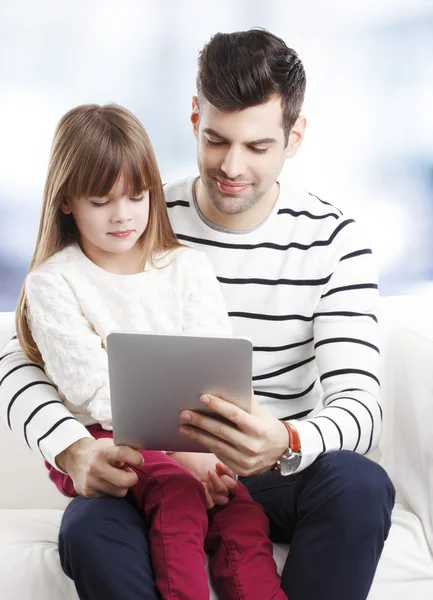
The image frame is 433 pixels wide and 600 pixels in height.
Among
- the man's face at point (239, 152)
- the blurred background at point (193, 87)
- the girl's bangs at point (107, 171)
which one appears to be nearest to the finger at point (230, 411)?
the girl's bangs at point (107, 171)

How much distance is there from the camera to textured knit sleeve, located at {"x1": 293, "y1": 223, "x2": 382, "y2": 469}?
4.79 ft

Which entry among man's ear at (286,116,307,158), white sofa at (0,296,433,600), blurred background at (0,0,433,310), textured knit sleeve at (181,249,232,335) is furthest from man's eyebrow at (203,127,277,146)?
blurred background at (0,0,433,310)

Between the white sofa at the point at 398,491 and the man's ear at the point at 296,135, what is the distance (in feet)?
1.69

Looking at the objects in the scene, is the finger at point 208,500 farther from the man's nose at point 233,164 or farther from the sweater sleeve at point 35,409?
the man's nose at point 233,164

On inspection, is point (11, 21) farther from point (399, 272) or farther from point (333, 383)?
point (333, 383)

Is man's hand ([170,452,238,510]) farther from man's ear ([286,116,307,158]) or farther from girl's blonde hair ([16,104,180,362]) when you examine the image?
man's ear ([286,116,307,158])

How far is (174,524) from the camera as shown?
1333 mm

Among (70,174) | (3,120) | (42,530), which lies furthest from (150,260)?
(3,120)

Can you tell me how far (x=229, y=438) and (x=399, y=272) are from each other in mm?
2310

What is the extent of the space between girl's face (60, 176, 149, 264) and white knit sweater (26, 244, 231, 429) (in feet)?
0.23

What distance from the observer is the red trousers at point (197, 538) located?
50.7 inches

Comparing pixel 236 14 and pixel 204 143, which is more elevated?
pixel 236 14

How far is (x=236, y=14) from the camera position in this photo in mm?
3049

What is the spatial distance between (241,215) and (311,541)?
2.47 feet
